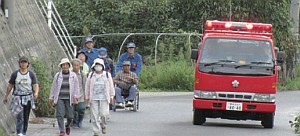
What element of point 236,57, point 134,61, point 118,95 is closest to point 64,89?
point 236,57

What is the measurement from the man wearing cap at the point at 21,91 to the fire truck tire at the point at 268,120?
20.3 feet

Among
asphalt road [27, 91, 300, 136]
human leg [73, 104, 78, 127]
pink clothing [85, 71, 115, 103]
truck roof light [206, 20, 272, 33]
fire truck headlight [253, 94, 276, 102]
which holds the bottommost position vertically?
asphalt road [27, 91, 300, 136]

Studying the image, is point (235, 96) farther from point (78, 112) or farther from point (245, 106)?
point (78, 112)

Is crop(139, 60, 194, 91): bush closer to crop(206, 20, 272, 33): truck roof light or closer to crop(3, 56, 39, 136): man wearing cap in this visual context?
crop(206, 20, 272, 33): truck roof light

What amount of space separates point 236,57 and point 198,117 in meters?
1.67

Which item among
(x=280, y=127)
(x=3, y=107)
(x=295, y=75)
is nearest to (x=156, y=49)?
(x=295, y=75)

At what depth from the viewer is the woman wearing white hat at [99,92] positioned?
16.6 m

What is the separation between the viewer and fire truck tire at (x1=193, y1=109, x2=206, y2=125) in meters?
19.8

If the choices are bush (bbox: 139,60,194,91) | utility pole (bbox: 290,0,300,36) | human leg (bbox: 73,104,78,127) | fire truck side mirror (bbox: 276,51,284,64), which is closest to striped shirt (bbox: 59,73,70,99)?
human leg (bbox: 73,104,78,127)

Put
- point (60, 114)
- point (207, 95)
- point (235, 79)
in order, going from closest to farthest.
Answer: point (60, 114), point (235, 79), point (207, 95)

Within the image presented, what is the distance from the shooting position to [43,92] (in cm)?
1967

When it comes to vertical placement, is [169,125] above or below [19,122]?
below

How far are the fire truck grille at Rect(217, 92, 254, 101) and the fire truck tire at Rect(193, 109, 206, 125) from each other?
0.74 m

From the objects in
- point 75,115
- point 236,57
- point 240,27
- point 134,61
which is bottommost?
point 75,115
